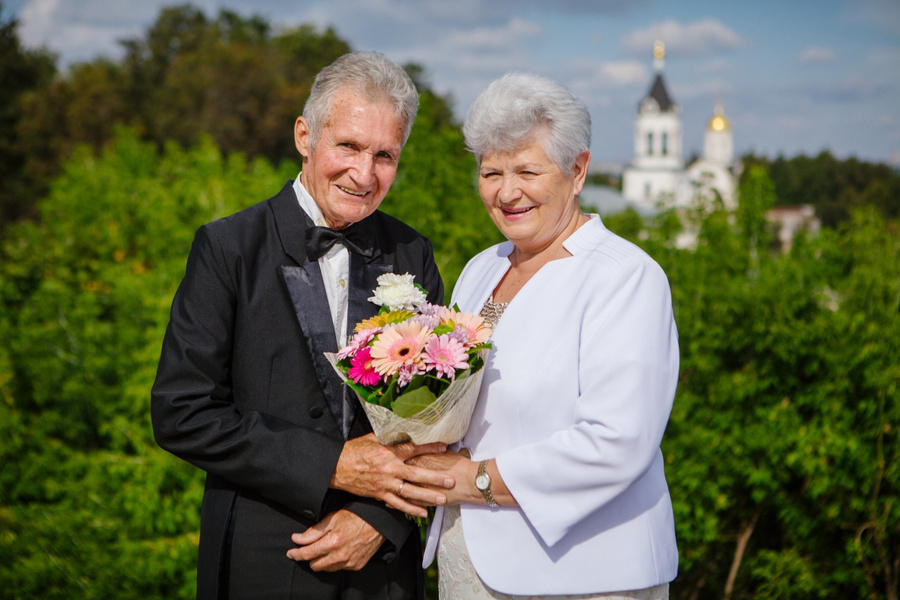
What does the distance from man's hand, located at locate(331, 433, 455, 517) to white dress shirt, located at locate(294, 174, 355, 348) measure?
0.40 metres

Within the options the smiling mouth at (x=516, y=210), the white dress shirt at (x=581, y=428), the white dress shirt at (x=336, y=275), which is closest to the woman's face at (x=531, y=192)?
the smiling mouth at (x=516, y=210)

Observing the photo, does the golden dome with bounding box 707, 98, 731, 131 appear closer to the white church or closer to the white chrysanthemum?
the white church

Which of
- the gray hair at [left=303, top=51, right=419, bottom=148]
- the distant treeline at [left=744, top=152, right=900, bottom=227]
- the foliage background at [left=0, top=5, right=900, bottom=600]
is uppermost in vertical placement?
the distant treeline at [left=744, top=152, right=900, bottom=227]

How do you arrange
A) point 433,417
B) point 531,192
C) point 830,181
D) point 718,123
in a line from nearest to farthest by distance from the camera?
1. point 433,417
2. point 531,192
3. point 830,181
4. point 718,123

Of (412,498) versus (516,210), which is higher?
(516,210)

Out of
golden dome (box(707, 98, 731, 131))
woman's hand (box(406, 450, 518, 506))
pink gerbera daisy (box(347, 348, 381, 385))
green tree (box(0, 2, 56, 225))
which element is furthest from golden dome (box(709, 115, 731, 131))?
pink gerbera daisy (box(347, 348, 381, 385))

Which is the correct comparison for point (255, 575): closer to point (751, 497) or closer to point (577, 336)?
point (577, 336)

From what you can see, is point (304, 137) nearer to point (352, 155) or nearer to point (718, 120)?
point (352, 155)

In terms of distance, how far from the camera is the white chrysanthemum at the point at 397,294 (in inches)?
90.3

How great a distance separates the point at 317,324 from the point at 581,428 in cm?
92

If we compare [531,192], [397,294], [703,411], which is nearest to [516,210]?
[531,192]

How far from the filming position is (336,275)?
2.61 m

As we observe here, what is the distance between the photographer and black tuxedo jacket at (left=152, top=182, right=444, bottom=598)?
230 centimetres

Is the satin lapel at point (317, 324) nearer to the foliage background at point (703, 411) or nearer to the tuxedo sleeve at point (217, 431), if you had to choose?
the tuxedo sleeve at point (217, 431)
